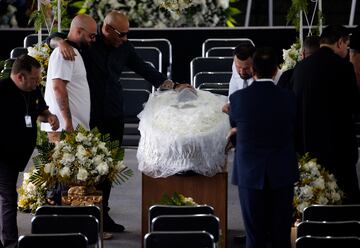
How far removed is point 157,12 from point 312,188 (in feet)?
22.3

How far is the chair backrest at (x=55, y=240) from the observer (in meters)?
6.71

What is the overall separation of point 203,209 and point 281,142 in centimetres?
65

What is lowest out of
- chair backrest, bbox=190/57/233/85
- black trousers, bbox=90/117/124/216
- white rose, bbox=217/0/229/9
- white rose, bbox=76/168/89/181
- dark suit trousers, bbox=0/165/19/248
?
dark suit trousers, bbox=0/165/19/248

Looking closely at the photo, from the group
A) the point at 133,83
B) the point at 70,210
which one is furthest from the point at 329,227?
the point at 133,83

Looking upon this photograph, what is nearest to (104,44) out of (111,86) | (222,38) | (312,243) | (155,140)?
(111,86)

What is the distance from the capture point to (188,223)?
741cm

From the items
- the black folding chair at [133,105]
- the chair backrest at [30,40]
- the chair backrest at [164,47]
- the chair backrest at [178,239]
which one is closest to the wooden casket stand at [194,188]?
the chair backrest at [178,239]

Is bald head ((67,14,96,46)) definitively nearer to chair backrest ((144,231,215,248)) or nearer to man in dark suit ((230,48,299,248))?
man in dark suit ((230,48,299,248))

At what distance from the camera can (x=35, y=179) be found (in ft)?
29.1

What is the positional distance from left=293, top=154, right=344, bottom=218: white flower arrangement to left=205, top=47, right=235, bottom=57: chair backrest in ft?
17.0

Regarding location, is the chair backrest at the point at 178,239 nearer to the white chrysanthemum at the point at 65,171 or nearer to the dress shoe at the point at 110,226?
the white chrysanthemum at the point at 65,171

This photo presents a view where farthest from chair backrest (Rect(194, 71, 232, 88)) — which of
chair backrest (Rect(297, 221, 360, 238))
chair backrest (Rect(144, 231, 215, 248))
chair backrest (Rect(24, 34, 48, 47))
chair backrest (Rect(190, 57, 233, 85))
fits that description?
chair backrest (Rect(144, 231, 215, 248))

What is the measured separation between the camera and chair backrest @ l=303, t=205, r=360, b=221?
7617 mm

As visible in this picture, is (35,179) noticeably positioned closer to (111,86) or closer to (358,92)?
(111,86)
